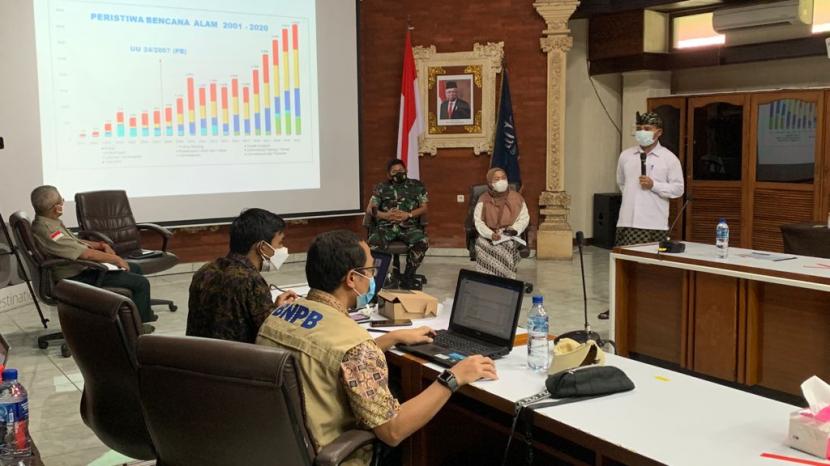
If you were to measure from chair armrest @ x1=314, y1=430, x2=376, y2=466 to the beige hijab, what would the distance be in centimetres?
427

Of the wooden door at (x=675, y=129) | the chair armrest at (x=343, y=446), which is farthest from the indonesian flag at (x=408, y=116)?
the chair armrest at (x=343, y=446)

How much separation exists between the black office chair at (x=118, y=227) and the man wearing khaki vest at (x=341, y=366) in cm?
402

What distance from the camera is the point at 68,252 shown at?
5012 mm

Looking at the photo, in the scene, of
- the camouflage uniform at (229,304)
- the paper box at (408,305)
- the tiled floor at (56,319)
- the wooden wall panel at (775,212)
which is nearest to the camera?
the camouflage uniform at (229,304)

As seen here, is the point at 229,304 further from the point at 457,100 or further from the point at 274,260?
the point at 457,100

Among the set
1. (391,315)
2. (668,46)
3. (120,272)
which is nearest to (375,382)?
(391,315)

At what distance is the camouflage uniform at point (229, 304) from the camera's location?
2.77 metres

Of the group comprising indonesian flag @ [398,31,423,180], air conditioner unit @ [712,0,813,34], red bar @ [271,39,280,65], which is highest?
air conditioner unit @ [712,0,813,34]

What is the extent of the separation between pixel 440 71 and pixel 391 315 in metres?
5.89

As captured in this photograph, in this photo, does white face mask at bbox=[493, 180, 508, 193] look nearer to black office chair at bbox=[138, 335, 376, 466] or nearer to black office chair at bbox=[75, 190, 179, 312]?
black office chair at bbox=[75, 190, 179, 312]

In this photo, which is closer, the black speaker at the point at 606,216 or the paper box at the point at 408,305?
the paper box at the point at 408,305

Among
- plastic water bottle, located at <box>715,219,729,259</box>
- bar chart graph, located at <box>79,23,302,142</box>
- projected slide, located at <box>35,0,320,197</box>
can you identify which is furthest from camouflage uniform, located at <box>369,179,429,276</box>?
plastic water bottle, located at <box>715,219,729,259</box>

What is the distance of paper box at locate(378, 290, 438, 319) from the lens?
3.20m

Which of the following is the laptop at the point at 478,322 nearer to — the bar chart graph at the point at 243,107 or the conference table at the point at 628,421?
the conference table at the point at 628,421
